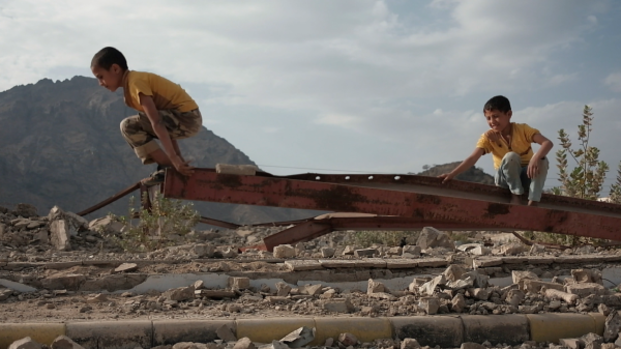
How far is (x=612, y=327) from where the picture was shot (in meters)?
3.62

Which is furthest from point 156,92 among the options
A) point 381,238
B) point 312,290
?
point 381,238

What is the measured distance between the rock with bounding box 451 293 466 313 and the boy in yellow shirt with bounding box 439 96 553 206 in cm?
209

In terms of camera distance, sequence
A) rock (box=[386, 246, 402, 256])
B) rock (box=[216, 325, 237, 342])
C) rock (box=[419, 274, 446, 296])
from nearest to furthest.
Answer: rock (box=[216, 325, 237, 342]) < rock (box=[419, 274, 446, 296]) < rock (box=[386, 246, 402, 256])

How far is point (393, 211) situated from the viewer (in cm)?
479

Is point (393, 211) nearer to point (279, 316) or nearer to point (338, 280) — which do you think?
point (338, 280)

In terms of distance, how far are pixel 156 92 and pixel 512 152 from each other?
3.40m

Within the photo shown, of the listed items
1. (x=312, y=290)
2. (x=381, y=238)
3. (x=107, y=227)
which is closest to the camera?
(x=312, y=290)

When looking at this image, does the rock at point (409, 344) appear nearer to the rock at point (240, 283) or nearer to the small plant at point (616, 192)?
the rock at point (240, 283)

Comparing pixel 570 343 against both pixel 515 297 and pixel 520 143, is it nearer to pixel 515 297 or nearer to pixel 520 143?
pixel 515 297

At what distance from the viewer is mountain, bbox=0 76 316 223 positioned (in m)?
33.7

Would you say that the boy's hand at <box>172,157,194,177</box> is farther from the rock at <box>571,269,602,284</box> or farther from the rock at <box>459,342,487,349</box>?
the rock at <box>571,269,602,284</box>

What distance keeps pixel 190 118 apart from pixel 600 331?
3447 mm

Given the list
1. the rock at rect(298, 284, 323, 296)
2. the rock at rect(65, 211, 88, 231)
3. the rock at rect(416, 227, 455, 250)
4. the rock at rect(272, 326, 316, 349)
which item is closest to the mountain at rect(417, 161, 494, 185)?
the rock at rect(65, 211, 88, 231)

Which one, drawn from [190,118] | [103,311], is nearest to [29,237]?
[190,118]
